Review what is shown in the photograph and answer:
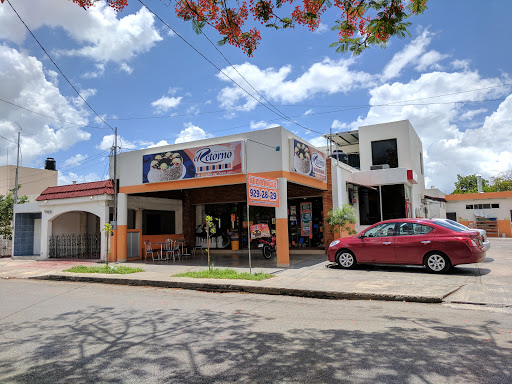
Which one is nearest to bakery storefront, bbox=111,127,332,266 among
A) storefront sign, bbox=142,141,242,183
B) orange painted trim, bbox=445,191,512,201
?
storefront sign, bbox=142,141,242,183

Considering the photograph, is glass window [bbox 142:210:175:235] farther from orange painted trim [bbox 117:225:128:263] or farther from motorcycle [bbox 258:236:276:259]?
motorcycle [bbox 258:236:276:259]

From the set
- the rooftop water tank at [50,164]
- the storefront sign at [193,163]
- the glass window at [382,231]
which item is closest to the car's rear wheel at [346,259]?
the glass window at [382,231]

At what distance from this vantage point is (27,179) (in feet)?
99.1

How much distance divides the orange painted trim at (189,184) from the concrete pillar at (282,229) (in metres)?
1.59

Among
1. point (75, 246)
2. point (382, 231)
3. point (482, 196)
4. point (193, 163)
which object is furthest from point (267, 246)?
point (482, 196)

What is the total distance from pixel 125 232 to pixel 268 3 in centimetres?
1332

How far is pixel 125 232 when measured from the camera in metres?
16.4

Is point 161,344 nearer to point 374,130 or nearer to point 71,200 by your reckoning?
point 71,200

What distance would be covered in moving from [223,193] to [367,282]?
1184cm

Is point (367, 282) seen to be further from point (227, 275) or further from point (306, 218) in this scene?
point (306, 218)

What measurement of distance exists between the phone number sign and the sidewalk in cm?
222

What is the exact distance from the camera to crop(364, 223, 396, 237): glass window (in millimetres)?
10742

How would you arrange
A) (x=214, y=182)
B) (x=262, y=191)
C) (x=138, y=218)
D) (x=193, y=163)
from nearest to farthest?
(x=262, y=191), (x=214, y=182), (x=193, y=163), (x=138, y=218)

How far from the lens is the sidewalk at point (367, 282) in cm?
757
